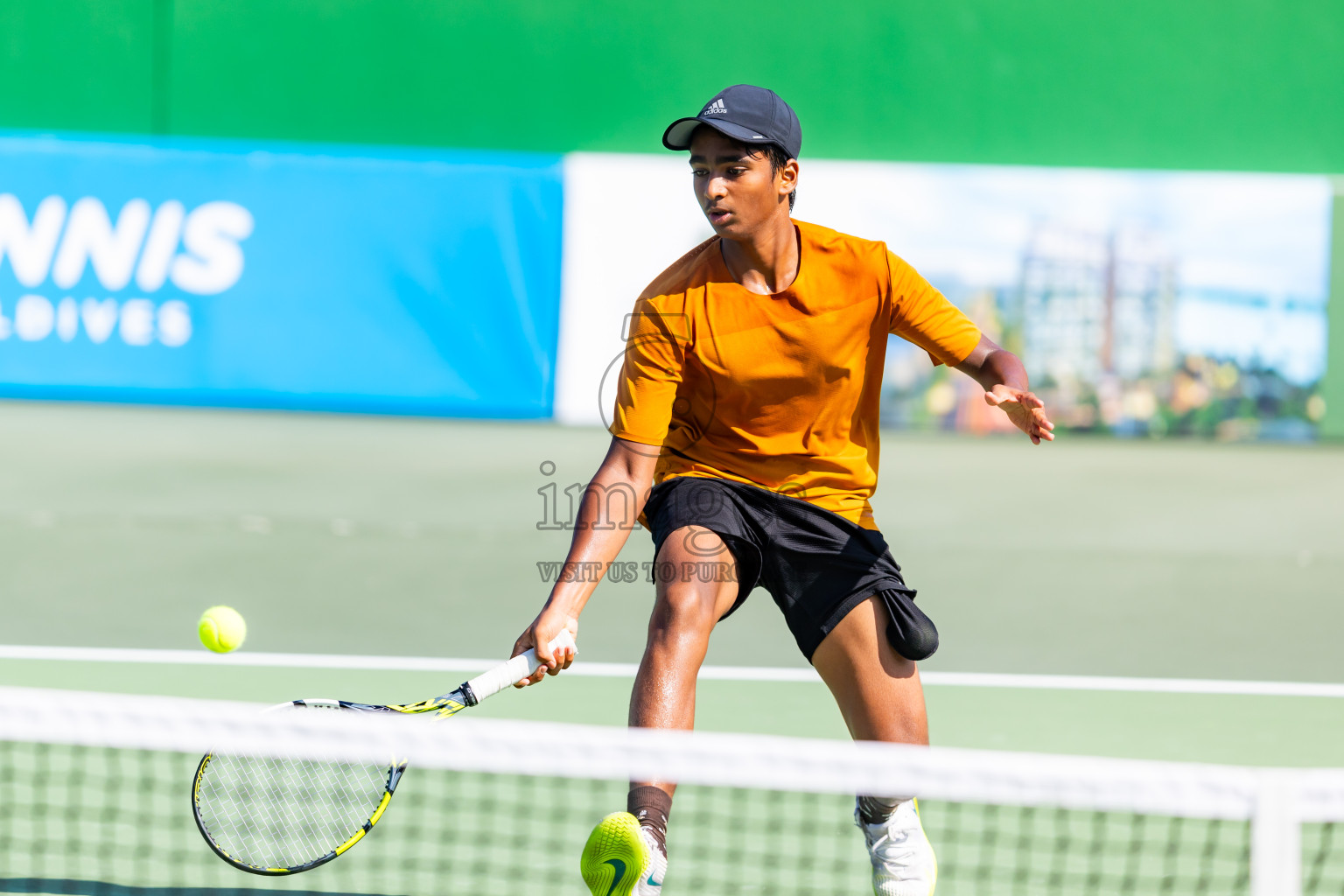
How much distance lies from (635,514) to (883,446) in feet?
25.3

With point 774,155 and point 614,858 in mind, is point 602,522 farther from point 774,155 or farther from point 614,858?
point 774,155

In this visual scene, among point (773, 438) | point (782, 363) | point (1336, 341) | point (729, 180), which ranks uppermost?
point (1336, 341)

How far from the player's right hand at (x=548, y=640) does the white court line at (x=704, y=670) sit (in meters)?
2.25

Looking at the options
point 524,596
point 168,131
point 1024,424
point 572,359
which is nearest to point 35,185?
point 168,131

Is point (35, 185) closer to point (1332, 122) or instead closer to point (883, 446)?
point (883, 446)

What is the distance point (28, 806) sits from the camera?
3473 millimetres

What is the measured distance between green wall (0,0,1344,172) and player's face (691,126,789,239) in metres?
9.07

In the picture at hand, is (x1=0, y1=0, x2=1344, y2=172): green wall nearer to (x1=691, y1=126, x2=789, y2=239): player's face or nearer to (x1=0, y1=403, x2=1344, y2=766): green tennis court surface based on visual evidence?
(x1=0, y1=403, x2=1344, y2=766): green tennis court surface

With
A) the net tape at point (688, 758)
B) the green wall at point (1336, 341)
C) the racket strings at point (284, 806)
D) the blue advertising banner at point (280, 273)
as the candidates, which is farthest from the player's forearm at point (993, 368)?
the green wall at point (1336, 341)

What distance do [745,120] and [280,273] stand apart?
8.33m

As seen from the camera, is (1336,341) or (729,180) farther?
(1336,341)

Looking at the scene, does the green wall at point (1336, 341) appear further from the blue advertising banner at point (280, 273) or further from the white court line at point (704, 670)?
the white court line at point (704, 670)

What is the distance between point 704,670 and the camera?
507cm

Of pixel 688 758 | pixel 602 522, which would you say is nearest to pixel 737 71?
pixel 602 522
